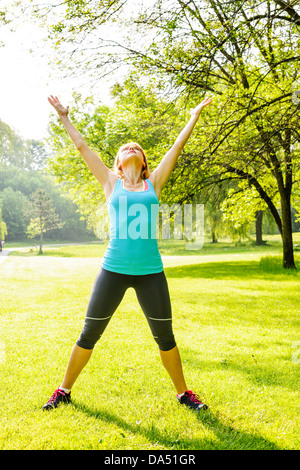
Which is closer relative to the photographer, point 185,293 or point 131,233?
point 131,233

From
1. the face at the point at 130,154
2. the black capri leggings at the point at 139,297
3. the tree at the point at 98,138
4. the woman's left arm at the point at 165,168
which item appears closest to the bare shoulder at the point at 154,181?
the woman's left arm at the point at 165,168

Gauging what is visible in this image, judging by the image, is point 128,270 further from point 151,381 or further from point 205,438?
point 151,381

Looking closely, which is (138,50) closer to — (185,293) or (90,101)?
(90,101)

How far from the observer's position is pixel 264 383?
3.64 m

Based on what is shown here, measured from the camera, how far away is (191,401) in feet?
9.70

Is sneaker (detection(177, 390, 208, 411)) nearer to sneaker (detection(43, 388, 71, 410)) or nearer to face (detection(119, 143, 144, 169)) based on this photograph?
sneaker (detection(43, 388, 71, 410))

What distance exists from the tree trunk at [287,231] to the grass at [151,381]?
219 inches

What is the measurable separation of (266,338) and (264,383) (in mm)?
1756

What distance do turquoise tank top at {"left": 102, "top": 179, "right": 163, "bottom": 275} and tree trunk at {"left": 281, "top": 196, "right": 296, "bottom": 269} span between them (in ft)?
34.7

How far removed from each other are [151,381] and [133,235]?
1604 millimetres

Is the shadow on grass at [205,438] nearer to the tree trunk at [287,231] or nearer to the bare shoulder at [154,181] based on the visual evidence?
the bare shoulder at [154,181]
